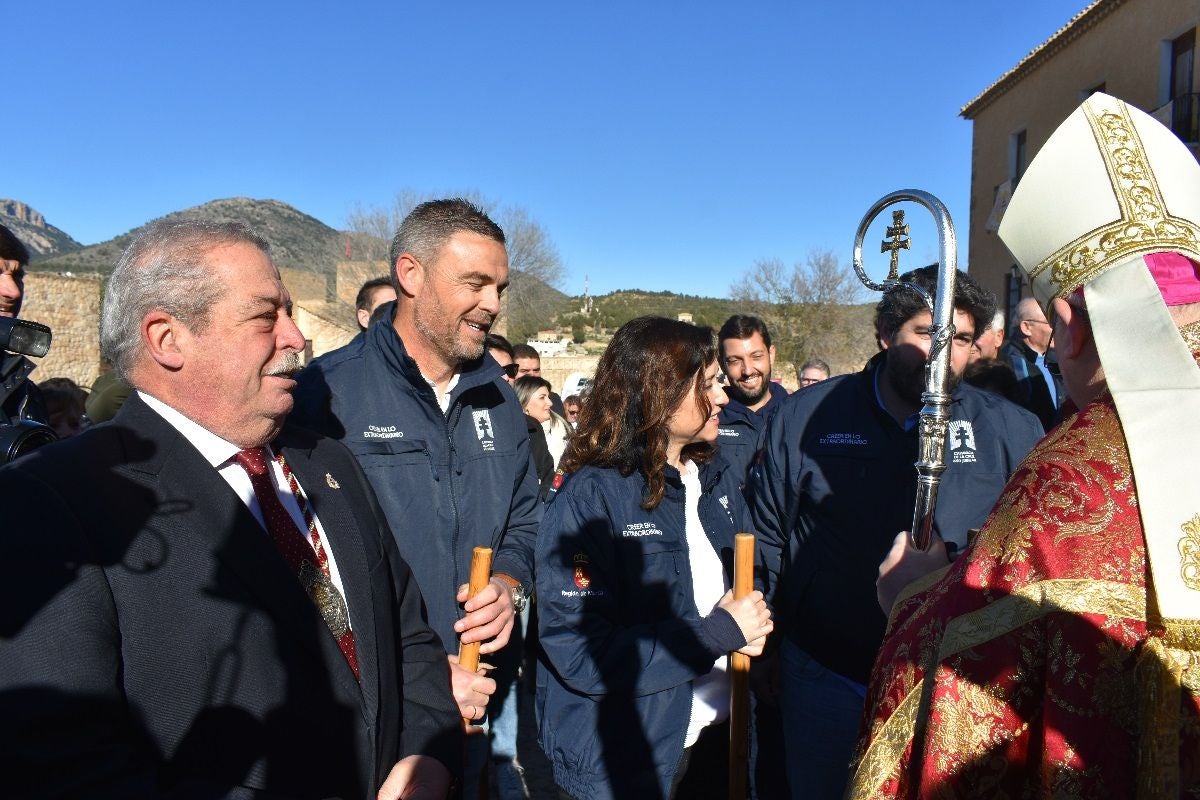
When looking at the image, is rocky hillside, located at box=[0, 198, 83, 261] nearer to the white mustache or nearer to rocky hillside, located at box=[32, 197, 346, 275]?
rocky hillside, located at box=[32, 197, 346, 275]

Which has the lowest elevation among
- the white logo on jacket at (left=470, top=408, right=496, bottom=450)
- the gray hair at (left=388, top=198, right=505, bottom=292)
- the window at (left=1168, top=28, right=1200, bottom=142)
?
the white logo on jacket at (left=470, top=408, right=496, bottom=450)

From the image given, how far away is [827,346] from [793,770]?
109ft

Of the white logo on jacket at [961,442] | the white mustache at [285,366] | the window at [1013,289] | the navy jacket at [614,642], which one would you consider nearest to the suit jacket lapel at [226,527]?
the white mustache at [285,366]

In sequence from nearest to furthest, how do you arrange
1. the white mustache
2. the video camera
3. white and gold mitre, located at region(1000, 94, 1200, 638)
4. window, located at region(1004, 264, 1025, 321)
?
white and gold mitre, located at region(1000, 94, 1200, 638)
the white mustache
the video camera
window, located at region(1004, 264, 1025, 321)

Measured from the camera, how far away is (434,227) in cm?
306

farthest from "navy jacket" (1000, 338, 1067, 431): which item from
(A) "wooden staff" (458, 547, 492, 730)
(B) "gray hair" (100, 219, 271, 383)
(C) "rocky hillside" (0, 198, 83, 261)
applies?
(C) "rocky hillside" (0, 198, 83, 261)

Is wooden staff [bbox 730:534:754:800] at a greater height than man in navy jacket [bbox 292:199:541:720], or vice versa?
man in navy jacket [bbox 292:199:541:720]

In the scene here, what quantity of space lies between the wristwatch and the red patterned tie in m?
0.87

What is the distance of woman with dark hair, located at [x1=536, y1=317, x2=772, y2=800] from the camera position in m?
2.53

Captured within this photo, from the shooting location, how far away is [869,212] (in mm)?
2176

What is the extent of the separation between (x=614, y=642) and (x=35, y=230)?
95.2 m

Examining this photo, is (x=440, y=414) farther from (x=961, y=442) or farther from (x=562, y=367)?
(x=562, y=367)

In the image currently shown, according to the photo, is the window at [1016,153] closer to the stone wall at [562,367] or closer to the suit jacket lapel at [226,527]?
the stone wall at [562,367]

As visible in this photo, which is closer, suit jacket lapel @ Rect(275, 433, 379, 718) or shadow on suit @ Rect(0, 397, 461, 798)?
shadow on suit @ Rect(0, 397, 461, 798)
